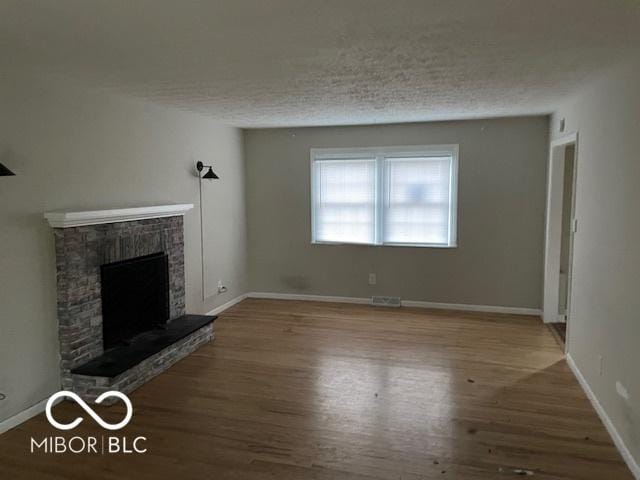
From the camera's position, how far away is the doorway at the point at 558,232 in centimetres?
514

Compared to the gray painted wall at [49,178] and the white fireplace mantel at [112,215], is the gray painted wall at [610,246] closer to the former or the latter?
the white fireplace mantel at [112,215]

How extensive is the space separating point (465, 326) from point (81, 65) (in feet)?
14.3

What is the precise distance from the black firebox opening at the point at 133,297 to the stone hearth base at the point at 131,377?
12.5 inches

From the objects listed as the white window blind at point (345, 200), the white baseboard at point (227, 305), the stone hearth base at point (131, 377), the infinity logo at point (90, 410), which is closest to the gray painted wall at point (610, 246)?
the white window blind at point (345, 200)

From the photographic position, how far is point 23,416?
10.6ft

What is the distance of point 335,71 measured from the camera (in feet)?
10.6

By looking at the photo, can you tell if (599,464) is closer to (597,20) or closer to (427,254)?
(597,20)

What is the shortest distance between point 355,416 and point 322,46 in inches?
91.9

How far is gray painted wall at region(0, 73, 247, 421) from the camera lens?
3.12m

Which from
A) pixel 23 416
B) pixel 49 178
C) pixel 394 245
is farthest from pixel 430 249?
pixel 23 416

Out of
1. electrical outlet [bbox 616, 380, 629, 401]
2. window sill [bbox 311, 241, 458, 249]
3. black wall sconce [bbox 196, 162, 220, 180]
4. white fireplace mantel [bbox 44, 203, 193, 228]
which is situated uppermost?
black wall sconce [bbox 196, 162, 220, 180]

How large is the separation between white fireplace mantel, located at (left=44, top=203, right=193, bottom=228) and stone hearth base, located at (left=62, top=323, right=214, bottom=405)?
1.11 m

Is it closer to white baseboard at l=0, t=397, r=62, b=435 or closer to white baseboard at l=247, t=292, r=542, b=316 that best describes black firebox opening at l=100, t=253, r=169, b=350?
white baseboard at l=0, t=397, r=62, b=435

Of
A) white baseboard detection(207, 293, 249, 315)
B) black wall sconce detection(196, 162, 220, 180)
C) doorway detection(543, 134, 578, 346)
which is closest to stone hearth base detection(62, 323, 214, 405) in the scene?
white baseboard detection(207, 293, 249, 315)
